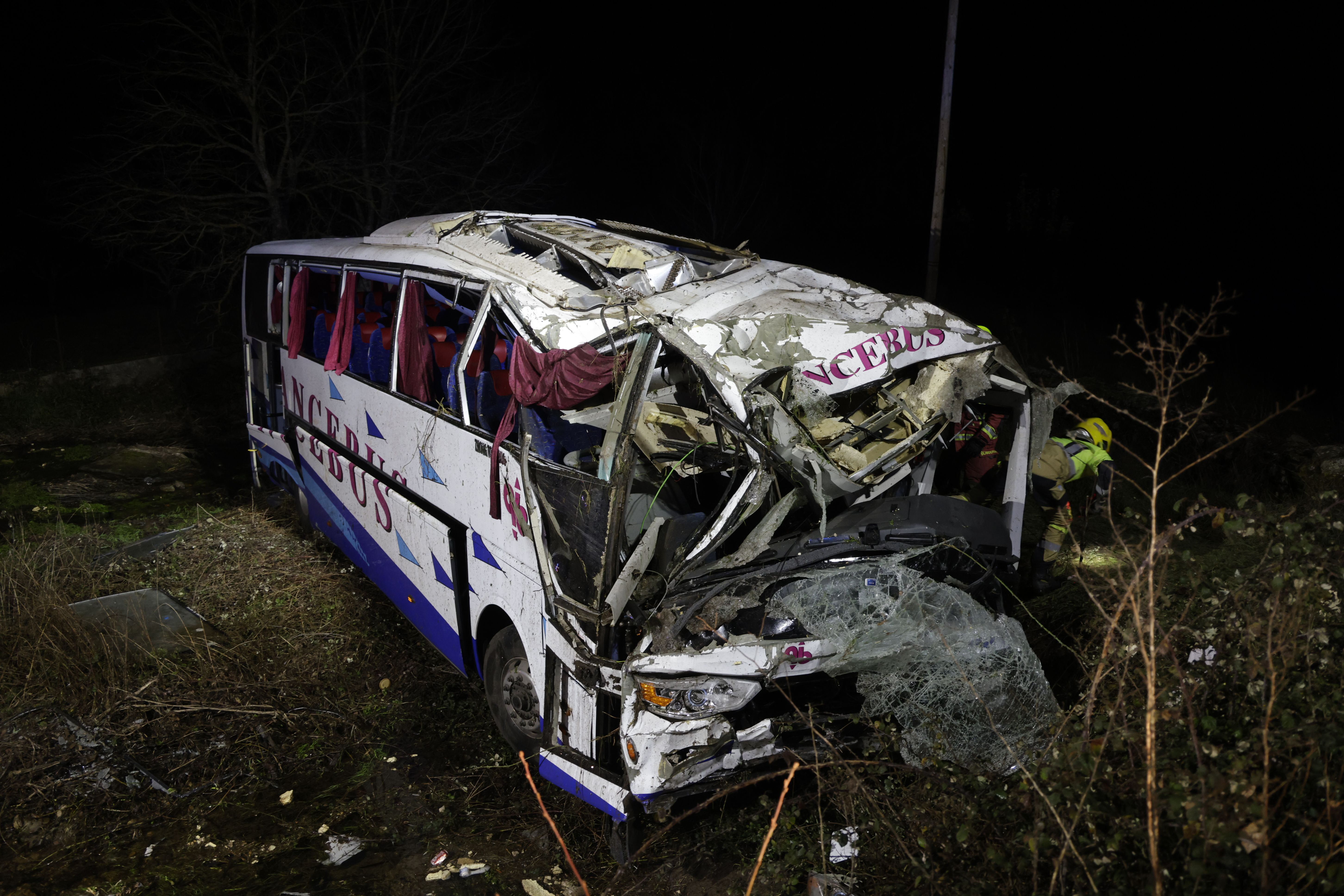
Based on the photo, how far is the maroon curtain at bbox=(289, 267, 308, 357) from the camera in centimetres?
641

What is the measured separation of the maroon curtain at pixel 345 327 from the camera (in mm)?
5602

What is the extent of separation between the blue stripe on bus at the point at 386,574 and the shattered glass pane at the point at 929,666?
2.07 metres

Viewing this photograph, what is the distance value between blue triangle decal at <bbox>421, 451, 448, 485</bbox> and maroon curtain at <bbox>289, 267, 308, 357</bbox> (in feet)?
7.85

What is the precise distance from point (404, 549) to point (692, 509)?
1.92 m

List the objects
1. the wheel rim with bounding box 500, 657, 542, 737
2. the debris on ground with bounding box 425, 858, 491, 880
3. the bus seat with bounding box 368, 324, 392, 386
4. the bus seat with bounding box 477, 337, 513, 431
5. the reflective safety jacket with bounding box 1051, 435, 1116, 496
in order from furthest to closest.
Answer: the reflective safety jacket with bounding box 1051, 435, 1116, 496 → the bus seat with bounding box 368, 324, 392, 386 → the bus seat with bounding box 477, 337, 513, 431 → the wheel rim with bounding box 500, 657, 542, 737 → the debris on ground with bounding box 425, 858, 491, 880

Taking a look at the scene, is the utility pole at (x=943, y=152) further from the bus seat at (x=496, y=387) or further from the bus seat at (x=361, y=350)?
the bus seat at (x=496, y=387)

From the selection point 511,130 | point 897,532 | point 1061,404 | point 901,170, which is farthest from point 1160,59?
point 897,532

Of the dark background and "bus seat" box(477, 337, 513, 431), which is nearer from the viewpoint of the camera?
"bus seat" box(477, 337, 513, 431)

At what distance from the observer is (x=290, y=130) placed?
1101 cm

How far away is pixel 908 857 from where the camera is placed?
282 cm

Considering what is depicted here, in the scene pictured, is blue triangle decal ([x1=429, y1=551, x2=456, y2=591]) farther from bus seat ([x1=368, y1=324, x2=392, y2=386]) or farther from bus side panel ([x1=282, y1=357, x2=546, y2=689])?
bus seat ([x1=368, y1=324, x2=392, y2=386])

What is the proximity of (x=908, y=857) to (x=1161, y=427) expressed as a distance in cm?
156

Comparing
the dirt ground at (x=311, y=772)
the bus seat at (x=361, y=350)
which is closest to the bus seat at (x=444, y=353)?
the bus seat at (x=361, y=350)

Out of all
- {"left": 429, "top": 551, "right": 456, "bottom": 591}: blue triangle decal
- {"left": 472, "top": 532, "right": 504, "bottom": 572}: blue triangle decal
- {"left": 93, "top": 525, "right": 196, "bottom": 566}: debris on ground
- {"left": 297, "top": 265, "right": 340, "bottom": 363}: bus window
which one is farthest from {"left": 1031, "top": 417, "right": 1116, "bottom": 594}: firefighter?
{"left": 93, "top": 525, "right": 196, "bottom": 566}: debris on ground
